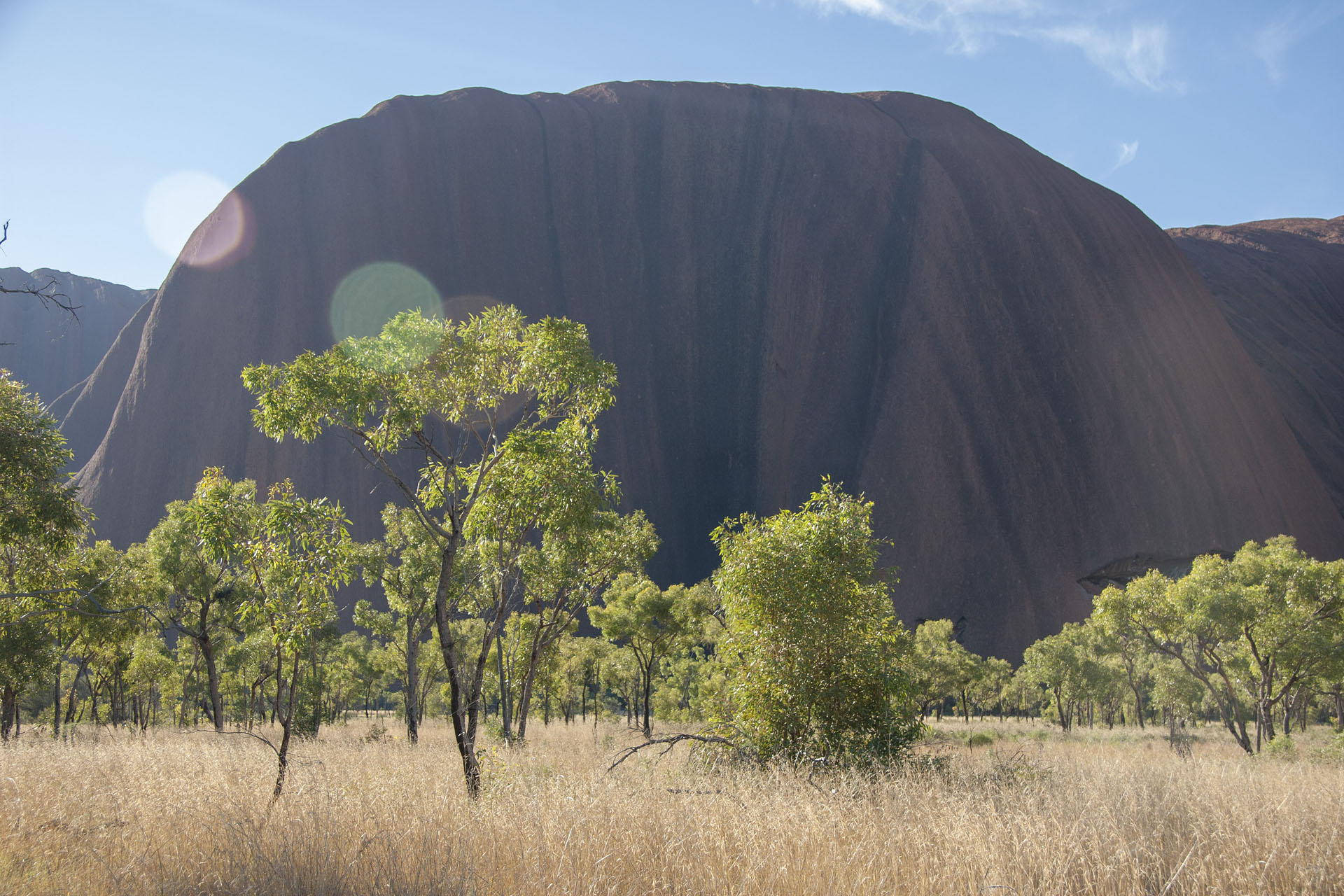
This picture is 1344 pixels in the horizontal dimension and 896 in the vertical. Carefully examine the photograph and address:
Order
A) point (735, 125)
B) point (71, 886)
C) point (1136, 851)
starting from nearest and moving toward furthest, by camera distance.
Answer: point (71, 886), point (1136, 851), point (735, 125)

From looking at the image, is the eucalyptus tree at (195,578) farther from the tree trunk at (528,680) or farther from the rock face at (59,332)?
the rock face at (59,332)

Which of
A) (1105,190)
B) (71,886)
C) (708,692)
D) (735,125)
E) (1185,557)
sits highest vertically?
(735,125)

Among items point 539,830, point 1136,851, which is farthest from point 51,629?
point 1136,851

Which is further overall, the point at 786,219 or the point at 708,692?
the point at 786,219

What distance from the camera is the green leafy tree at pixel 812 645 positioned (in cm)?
909

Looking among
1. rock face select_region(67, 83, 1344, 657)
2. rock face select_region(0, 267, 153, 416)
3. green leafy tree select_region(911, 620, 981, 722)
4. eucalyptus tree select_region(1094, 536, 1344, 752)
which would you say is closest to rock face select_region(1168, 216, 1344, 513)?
rock face select_region(67, 83, 1344, 657)

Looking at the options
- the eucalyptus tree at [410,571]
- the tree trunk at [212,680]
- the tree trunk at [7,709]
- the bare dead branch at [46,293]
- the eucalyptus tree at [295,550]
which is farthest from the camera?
the tree trunk at [7,709]

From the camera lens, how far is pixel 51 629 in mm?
17969

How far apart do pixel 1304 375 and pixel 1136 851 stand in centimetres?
12264

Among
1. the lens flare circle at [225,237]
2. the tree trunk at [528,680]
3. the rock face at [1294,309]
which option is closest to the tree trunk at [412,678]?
the tree trunk at [528,680]

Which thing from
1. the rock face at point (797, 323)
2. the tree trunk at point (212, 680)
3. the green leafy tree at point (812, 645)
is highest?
the rock face at point (797, 323)

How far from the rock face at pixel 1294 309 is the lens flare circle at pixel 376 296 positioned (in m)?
106

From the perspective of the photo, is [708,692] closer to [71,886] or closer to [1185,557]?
[71,886]

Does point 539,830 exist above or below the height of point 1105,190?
below
